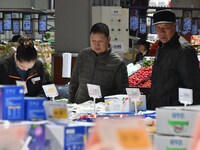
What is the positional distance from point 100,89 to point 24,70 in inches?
33.0

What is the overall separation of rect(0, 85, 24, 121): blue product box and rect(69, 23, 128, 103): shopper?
2803 mm

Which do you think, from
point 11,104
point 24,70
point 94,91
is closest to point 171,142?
point 11,104

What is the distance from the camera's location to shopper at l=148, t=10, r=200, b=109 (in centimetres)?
475

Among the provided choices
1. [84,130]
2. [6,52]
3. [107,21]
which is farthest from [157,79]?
[6,52]

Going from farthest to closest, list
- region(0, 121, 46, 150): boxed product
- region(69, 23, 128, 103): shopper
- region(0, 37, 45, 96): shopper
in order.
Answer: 1. region(0, 37, 45, 96): shopper
2. region(69, 23, 128, 103): shopper
3. region(0, 121, 46, 150): boxed product

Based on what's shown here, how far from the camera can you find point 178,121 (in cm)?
216

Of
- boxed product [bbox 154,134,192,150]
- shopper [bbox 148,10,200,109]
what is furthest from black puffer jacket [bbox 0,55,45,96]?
boxed product [bbox 154,134,192,150]

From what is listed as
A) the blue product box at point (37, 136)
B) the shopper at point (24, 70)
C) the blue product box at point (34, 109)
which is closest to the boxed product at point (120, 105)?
the shopper at point (24, 70)

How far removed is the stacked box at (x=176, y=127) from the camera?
2145 millimetres

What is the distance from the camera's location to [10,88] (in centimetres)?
232

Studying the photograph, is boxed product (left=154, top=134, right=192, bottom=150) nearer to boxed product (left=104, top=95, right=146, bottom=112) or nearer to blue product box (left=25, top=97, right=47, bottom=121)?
blue product box (left=25, top=97, right=47, bottom=121)

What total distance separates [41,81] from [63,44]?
3888 millimetres

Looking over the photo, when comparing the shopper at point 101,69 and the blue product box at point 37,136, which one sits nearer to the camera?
the blue product box at point 37,136

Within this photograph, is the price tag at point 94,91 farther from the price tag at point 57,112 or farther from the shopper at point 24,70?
the price tag at point 57,112
